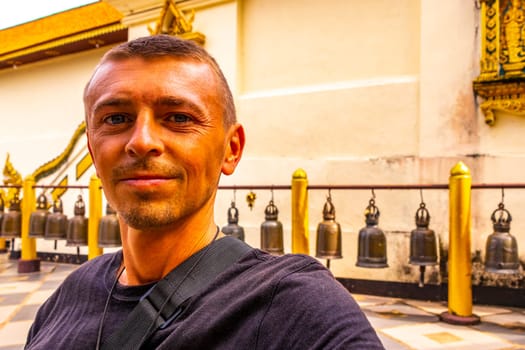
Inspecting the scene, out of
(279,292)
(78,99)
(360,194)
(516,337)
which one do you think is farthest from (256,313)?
(78,99)

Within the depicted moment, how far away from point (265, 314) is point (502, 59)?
402 centimetres

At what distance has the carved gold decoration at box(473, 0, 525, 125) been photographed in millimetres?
3840

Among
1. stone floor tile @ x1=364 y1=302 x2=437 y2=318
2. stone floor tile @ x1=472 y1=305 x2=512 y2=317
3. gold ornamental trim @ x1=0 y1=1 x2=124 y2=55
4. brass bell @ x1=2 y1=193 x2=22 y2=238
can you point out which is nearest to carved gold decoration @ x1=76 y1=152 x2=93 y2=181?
brass bell @ x1=2 y1=193 x2=22 y2=238

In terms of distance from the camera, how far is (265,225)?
13.2 ft

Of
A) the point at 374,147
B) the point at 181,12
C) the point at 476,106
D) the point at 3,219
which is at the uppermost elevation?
the point at 181,12

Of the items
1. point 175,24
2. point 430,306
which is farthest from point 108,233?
point 430,306

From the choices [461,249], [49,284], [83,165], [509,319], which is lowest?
[49,284]

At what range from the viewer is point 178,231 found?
99cm

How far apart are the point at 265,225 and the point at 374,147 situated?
57.2 inches

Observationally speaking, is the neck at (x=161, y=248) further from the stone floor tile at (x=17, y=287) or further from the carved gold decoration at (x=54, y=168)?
the carved gold decoration at (x=54, y=168)

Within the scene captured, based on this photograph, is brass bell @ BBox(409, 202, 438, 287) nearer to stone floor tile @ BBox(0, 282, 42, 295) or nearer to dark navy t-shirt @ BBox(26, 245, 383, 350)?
dark navy t-shirt @ BBox(26, 245, 383, 350)

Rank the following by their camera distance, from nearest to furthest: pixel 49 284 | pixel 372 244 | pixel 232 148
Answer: pixel 232 148
pixel 372 244
pixel 49 284

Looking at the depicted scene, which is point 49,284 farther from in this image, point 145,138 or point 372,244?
point 145,138

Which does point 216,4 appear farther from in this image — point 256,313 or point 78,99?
point 256,313
